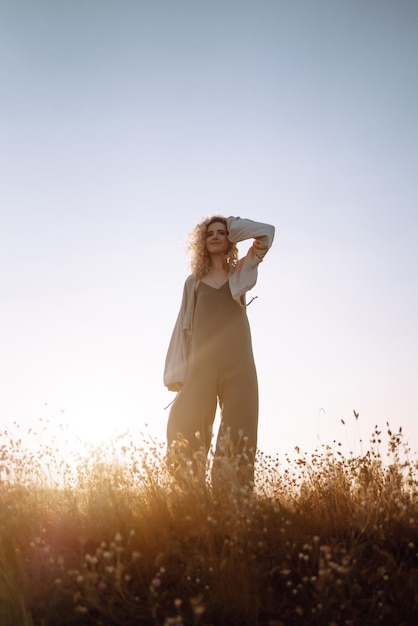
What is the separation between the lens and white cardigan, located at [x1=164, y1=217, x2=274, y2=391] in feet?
20.3

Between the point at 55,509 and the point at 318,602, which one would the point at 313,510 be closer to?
the point at 318,602

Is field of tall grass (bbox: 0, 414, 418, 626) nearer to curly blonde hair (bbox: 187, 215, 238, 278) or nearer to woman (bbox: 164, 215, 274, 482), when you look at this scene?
woman (bbox: 164, 215, 274, 482)

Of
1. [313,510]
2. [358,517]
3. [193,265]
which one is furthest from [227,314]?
[358,517]

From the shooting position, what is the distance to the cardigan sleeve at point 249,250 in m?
6.16

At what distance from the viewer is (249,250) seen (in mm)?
6410

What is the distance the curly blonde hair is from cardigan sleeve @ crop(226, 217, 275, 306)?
0.45 ft

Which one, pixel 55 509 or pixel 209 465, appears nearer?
pixel 55 509

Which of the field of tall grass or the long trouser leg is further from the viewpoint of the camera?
the long trouser leg

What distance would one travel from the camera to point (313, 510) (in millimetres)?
4352

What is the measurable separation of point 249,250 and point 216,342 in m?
1.01

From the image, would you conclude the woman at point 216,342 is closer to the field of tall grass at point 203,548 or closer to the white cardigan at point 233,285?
the white cardigan at point 233,285

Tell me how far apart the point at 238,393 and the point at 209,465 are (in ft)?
4.47

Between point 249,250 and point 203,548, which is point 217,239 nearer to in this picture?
point 249,250

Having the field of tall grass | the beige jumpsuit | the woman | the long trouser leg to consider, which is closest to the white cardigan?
the woman
